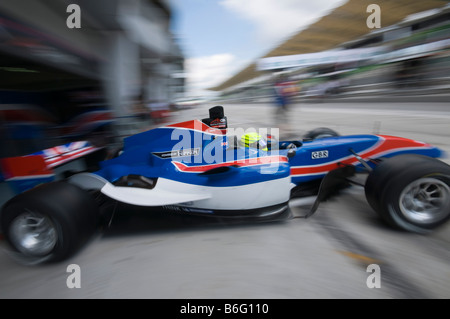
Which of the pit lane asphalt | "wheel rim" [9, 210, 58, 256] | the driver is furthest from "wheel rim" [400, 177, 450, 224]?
"wheel rim" [9, 210, 58, 256]

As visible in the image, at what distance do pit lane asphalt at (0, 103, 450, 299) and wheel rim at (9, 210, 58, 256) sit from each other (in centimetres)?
13

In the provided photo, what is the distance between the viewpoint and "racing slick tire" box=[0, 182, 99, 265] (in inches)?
67.6

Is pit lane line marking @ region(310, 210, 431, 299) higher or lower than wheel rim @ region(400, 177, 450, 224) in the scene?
lower

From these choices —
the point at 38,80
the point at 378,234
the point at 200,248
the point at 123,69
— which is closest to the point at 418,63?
the point at 123,69

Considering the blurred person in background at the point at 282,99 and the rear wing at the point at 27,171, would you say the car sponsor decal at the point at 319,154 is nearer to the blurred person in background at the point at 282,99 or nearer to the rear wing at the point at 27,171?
the rear wing at the point at 27,171

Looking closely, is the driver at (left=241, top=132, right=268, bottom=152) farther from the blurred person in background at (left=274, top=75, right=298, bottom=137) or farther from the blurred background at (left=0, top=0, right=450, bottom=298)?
the blurred person in background at (left=274, top=75, right=298, bottom=137)

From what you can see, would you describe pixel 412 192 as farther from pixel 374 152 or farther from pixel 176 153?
pixel 176 153

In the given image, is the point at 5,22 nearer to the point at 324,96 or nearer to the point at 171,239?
the point at 171,239

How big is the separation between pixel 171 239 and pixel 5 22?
6.14 meters

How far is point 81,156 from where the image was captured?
2.85m

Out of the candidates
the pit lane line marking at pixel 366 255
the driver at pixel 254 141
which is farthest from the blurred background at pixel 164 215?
the driver at pixel 254 141

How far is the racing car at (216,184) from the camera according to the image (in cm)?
179

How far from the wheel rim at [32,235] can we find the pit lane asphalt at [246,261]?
0.13m

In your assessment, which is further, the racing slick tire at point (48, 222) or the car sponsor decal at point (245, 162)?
the car sponsor decal at point (245, 162)
